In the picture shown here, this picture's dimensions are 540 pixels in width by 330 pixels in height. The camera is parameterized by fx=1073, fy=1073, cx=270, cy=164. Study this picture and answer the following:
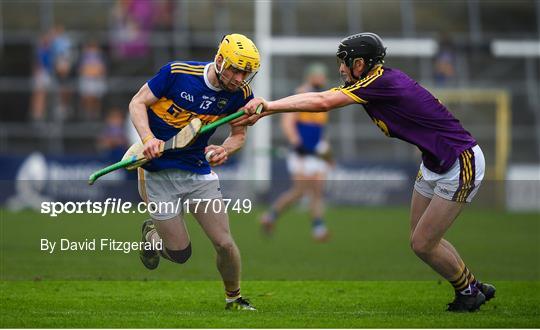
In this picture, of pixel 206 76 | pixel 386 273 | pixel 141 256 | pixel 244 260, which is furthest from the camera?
pixel 244 260

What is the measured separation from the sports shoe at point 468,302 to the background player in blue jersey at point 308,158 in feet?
26.0

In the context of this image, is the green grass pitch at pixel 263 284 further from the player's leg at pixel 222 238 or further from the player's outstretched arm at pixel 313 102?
the player's outstretched arm at pixel 313 102

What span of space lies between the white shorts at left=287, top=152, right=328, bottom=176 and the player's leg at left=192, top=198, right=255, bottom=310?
29.8 feet

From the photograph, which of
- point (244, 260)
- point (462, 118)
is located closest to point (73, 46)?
point (462, 118)

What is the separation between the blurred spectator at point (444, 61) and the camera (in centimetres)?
2664

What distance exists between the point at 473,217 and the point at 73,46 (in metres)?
10.7

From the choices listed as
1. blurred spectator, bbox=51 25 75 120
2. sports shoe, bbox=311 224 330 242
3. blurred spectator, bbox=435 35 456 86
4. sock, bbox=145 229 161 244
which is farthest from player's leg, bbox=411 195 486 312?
blurred spectator, bbox=435 35 456 86

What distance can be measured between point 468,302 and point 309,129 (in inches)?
372

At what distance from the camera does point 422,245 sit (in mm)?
9211

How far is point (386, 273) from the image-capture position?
1282 centimetres

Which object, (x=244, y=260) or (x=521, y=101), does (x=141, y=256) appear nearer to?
(x=244, y=260)

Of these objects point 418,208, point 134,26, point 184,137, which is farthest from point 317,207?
point 134,26

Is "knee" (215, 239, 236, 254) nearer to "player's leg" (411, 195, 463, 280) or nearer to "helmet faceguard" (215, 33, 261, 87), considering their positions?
Result: "helmet faceguard" (215, 33, 261, 87)

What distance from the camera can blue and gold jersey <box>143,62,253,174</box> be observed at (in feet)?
30.1
